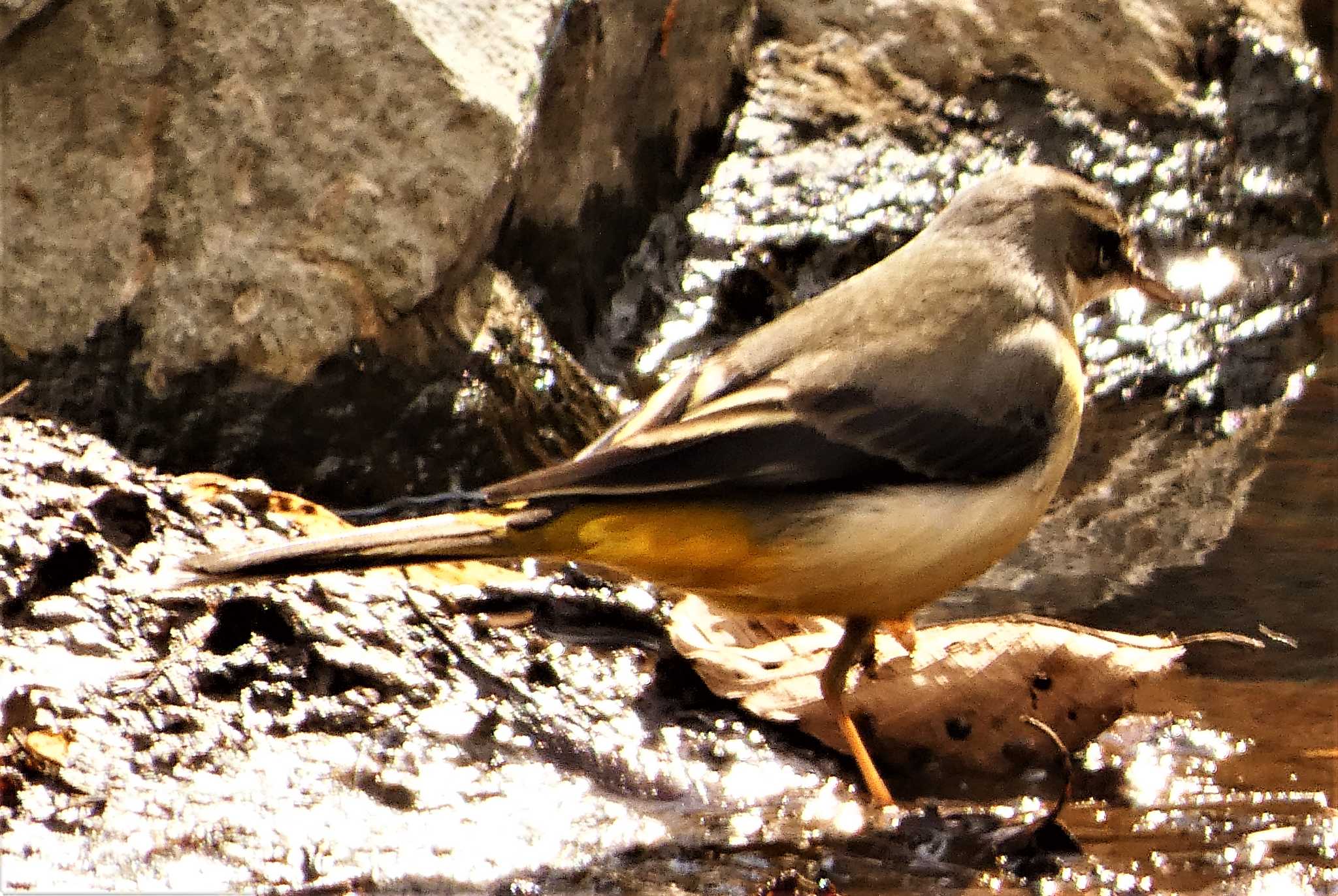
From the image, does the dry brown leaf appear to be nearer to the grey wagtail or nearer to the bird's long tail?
the grey wagtail

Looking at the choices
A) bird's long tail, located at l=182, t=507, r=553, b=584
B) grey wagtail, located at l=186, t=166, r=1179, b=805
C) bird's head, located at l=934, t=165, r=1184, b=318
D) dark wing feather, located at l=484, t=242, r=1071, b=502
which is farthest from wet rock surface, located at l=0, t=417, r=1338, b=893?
bird's head, located at l=934, t=165, r=1184, b=318

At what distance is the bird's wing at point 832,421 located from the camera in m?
3.76

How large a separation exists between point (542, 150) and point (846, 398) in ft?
9.47

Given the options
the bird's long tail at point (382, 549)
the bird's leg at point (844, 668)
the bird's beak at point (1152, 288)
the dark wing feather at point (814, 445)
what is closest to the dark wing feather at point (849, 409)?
the dark wing feather at point (814, 445)

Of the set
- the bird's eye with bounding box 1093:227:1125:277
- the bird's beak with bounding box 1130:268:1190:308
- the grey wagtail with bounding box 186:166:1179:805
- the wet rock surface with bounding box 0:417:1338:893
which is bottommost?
the wet rock surface with bounding box 0:417:1338:893

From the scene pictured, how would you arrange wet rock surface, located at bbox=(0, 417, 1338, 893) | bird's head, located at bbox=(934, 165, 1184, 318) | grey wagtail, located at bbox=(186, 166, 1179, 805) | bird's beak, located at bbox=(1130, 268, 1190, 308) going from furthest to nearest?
bird's beak, located at bbox=(1130, 268, 1190, 308)
bird's head, located at bbox=(934, 165, 1184, 318)
grey wagtail, located at bbox=(186, 166, 1179, 805)
wet rock surface, located at bbox=(0, 417, 1338, 893)

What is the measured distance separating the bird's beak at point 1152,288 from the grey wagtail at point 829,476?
0.81 metres

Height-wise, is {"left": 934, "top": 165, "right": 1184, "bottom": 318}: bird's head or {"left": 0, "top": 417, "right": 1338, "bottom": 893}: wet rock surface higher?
{"left": 934, "top": 165, "right": 1184, "bottom": 318}: bird's head

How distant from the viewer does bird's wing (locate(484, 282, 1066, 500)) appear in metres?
3.76

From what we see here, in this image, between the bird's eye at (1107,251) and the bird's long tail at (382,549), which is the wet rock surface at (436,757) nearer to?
the bird's long tail at (382,549)

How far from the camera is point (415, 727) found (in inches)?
147

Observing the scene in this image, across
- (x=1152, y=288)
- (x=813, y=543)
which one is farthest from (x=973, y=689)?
(x=1152, y=288)

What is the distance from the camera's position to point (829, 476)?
→ 3.89m

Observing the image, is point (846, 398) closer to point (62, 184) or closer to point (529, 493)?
point (529, 493)
